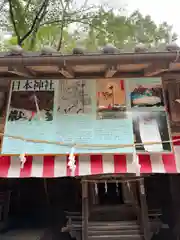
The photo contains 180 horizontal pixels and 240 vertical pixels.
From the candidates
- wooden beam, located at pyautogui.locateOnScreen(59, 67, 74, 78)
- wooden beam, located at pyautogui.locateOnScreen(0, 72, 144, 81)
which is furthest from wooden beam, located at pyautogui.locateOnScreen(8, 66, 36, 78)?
wooden beam, located at pyautogui.locateOnScreen(59, 67, 74, 78)

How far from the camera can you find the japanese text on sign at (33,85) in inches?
157

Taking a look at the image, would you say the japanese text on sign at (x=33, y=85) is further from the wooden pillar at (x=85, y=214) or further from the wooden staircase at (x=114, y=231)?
the wooden staircase at (x=114, y=231)

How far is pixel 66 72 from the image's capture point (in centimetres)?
374

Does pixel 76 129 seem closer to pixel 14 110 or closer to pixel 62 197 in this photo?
pixel 14 110

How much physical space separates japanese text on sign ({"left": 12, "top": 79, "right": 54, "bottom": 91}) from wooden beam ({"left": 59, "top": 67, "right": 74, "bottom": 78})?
0.32 meters

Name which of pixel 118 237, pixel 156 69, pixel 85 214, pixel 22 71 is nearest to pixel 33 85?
pixel 22 71

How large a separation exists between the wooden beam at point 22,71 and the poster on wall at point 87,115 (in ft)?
0.46

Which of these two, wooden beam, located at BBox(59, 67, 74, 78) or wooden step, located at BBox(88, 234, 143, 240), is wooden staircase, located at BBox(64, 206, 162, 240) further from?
wooden beam, located at BBox(59, 67, 74, 78)

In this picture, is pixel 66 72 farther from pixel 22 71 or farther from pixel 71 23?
pixel 71 23

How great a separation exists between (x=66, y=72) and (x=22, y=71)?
0.74 meters

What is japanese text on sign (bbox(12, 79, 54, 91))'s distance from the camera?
3998mm

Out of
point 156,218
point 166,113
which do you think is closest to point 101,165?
point 166,113

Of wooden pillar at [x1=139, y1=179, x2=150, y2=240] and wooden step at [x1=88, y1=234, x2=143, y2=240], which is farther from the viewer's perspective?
wooden step at [x1=88, y1=234, x2=143, y2=240]

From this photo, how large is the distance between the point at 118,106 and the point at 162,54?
1.10m
